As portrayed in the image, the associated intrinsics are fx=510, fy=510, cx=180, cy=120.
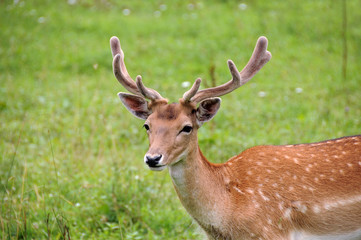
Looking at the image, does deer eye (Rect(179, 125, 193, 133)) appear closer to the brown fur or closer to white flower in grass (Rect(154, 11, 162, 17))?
the brown fur

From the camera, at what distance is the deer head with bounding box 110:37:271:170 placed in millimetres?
3912

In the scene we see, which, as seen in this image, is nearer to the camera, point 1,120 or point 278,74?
point 1,120

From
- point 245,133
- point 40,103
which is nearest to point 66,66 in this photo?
point 40,103

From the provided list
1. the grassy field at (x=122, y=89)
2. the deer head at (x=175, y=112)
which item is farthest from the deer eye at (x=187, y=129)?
the grassy field at (x=122, y=89)

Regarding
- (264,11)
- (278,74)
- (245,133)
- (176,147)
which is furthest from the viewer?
(264,11)

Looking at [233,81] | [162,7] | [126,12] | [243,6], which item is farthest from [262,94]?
[126,12]

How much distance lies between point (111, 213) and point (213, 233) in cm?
160

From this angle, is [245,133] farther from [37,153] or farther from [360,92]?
[37,153]

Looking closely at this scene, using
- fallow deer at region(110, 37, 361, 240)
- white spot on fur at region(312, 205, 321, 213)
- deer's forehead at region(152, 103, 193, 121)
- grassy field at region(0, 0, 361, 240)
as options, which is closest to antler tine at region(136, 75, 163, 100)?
fallow deer at region(110, 37, 361, 240)

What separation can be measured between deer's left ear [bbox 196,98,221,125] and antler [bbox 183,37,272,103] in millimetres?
70

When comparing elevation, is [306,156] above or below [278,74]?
above

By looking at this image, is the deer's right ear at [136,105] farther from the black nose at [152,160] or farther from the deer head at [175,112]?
the black nose at [152,160]

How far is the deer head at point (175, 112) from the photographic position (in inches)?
154

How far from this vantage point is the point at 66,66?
32.7 ft
